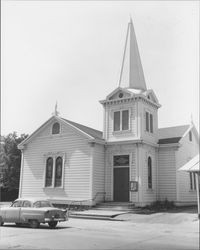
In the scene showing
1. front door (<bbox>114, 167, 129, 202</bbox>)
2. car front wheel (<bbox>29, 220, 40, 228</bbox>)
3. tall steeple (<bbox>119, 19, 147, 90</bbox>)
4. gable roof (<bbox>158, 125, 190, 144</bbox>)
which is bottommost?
car front wheel (<bbox>29, 220, 40, 228</bbox>)

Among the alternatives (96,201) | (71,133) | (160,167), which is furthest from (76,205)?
(160,167)

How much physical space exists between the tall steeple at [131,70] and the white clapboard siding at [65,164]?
241 inches

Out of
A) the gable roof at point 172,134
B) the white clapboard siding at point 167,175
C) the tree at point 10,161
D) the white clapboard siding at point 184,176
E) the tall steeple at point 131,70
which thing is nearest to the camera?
the white clapboard siding at point 167,175

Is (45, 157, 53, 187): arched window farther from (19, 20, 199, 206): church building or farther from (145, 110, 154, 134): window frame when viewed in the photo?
(145, 110, 154, 134): window frame

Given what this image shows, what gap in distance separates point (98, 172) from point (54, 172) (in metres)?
3.62

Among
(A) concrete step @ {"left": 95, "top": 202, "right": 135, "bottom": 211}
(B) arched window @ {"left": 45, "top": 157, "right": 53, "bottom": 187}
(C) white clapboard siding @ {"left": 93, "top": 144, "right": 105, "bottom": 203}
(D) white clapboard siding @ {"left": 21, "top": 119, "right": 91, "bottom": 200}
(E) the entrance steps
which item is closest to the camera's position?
(E) the entrance steps

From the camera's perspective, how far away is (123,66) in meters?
27.4

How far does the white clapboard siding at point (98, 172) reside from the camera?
2348cm

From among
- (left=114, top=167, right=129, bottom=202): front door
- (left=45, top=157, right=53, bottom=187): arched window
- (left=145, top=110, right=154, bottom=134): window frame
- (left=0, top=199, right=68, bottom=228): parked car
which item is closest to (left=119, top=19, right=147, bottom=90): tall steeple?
(left=145, top=110, right=154, bottom=134): window frame

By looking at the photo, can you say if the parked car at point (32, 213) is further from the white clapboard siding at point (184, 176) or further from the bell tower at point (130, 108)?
the white clapboard siding at point (184, 176)

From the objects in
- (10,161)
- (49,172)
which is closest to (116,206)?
(49,172)

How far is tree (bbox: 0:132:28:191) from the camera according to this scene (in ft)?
124

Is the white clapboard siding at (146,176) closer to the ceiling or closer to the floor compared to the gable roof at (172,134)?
closer to the floor

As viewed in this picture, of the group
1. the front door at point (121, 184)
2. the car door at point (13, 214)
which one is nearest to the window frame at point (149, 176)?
the front door at point (121, 184)
